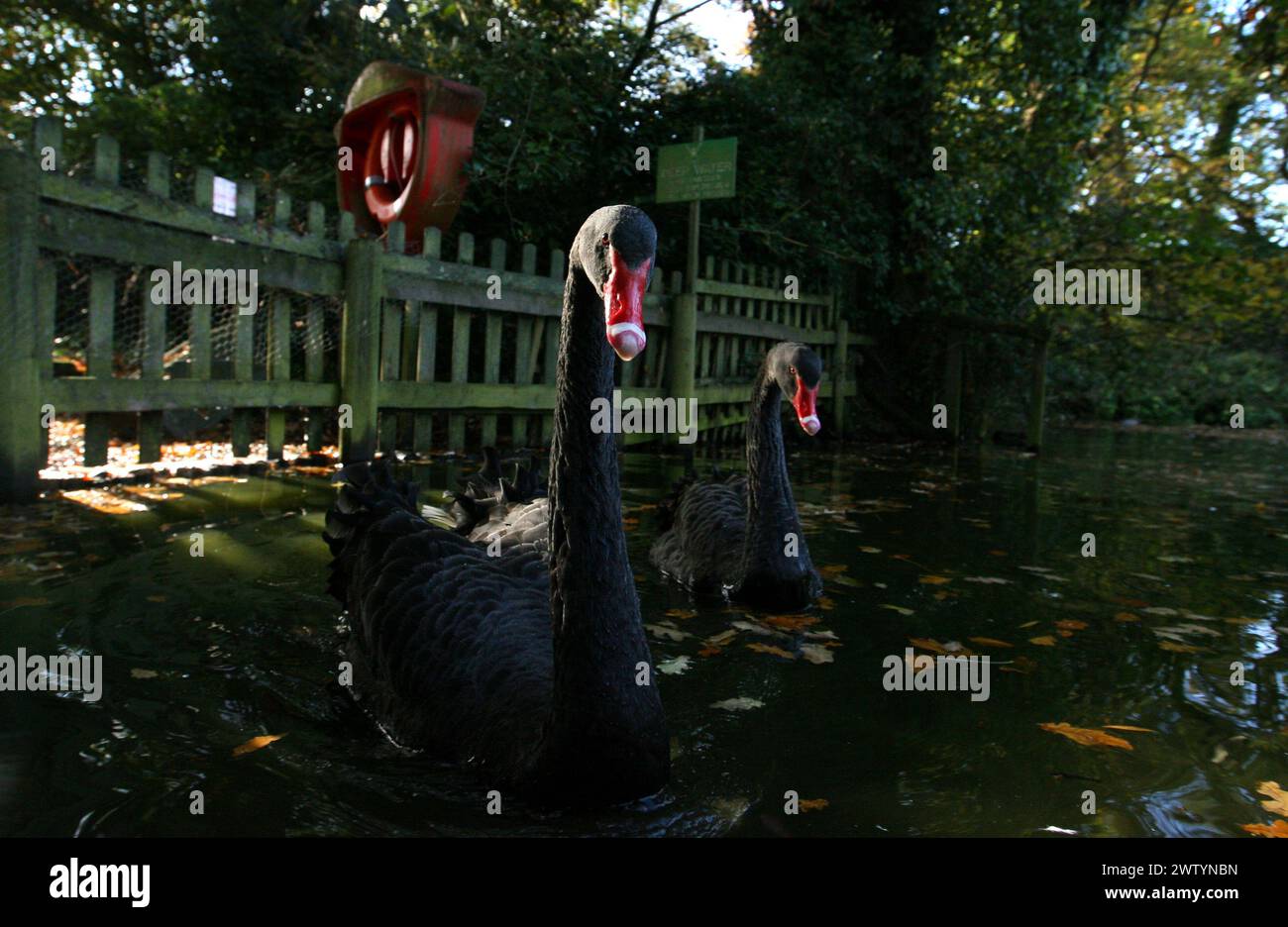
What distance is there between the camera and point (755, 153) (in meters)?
10.5

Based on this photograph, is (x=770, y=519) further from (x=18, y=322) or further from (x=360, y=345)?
(x=18, y=322)

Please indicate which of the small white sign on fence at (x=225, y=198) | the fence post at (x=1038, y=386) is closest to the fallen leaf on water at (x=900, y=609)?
the small white sign on fence at (x=225, y=198)

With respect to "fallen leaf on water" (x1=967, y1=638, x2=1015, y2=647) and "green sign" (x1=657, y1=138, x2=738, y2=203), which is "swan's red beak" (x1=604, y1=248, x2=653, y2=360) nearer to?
"fallen leaf on water" (x1=967, y1=638, x2=1015, y2=647)

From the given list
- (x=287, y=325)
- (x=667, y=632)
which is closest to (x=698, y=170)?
(x=287, y=325)

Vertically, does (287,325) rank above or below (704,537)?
above

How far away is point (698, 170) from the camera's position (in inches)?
326

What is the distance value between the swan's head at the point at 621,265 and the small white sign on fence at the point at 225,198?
15.3 feet

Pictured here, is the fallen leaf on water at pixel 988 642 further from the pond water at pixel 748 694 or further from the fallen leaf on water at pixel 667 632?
the fallen leaf on water at pixel 667 632

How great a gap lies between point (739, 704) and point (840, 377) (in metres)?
9.35

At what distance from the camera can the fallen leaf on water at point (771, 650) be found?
3.46 metres

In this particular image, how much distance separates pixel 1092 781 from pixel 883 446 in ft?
30.8

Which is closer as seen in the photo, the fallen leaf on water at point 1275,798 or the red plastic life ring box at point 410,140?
the fallen leaf on water at point 1275,798
